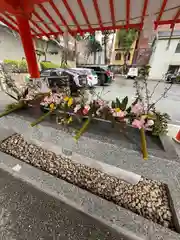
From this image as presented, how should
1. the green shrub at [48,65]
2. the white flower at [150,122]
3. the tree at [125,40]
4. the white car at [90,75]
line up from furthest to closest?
the green shrub at [48,65], the white car at [90,75], the tree at [125,40], the white flower at [150,122]

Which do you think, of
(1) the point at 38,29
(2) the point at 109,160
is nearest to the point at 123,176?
(2) the point at 109,160

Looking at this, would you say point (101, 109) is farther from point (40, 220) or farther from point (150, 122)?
point (40, 220)

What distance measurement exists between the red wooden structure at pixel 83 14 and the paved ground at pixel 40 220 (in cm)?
126

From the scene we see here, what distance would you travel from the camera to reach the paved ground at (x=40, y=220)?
1.83ft

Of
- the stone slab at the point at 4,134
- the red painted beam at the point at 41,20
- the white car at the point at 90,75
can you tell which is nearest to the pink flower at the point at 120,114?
the white car at the point at 90,75

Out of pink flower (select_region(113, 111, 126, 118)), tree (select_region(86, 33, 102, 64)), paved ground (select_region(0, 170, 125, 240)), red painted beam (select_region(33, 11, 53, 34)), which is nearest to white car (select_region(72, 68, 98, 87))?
tree (select_region(86, 33, 102, 64))

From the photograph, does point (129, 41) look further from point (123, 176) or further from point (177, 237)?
point (177, 237)

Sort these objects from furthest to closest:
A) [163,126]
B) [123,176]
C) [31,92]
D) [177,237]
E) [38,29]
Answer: [38,29]
[31,92]
[123,176]
[163,126]
[177,237]

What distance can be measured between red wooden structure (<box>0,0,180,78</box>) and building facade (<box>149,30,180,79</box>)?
120 millimetres

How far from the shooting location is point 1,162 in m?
0.92

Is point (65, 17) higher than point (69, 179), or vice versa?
point (65, 17)

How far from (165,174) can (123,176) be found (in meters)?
0.36

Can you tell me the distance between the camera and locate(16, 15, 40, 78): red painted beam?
2.96 feet

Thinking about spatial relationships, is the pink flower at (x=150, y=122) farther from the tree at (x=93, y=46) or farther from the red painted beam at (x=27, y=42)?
the red painted beam at (x=27, y=42)
